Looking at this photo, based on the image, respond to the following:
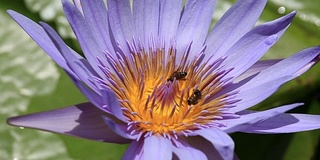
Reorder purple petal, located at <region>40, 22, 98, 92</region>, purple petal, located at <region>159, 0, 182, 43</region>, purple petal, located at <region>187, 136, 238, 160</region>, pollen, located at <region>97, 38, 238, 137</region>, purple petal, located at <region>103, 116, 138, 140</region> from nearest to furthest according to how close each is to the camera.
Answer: purple petal, located at <region>103, 116, 138, 140</region> → purple petal, located at <region>40, 22, 98, 92</region> → purple petal, located at <region>187, 136, 238, 160</region> → pollen, located at <region>97, 38, 238, 137</region> → purple petal, located at <region>159, 0, 182, 43</region>

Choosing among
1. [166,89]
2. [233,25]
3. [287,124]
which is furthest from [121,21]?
[287,124]

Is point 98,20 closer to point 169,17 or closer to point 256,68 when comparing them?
point 169,17

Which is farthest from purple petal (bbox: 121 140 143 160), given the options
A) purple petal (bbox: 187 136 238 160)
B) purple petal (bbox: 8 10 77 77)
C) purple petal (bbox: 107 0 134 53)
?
purple petal (bbox: 107 0 134 53)

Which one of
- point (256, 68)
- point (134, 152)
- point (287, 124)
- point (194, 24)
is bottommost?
point (134, 152)

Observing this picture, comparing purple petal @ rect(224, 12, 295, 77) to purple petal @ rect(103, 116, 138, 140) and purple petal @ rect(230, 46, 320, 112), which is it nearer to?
purple petal @ rect(230, 46, 320, 112)

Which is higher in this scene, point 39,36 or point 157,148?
point 39,36

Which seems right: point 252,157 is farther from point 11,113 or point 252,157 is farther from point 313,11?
point 11,113

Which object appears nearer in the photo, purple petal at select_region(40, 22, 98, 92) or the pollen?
purple petal at select_region(40, 22, 98, 92)
